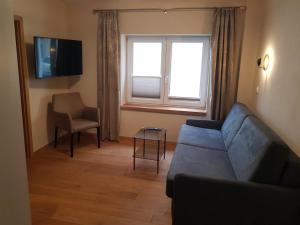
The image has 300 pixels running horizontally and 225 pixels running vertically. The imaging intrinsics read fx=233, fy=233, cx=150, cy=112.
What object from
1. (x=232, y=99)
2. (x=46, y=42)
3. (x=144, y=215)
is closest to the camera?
(x=144, y=215)

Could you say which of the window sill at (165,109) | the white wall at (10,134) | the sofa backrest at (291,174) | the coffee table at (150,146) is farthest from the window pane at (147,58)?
the white wall at (10,134)

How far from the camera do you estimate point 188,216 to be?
1869 millimetres

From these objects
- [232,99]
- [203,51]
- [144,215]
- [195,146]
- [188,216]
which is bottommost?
[144,215]

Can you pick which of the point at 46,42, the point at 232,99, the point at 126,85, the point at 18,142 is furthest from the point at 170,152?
the point at 18,142

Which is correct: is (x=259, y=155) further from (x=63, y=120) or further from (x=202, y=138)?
(x=63, y=120)

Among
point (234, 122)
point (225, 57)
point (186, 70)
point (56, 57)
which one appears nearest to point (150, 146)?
point (234, 122)

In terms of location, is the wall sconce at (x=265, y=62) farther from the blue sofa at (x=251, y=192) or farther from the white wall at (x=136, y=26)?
the blue sofa at (x=251, y=192)

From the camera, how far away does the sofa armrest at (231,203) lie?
1.71m

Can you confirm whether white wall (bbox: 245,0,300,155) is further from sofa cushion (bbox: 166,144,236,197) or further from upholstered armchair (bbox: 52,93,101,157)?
upholstered armchair (bbox: 52,93,101,157)

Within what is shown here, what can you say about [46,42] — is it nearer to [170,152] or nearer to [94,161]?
[94,161]

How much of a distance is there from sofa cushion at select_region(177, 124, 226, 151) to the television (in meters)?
2.16

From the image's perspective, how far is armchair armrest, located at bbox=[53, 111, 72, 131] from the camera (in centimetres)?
350


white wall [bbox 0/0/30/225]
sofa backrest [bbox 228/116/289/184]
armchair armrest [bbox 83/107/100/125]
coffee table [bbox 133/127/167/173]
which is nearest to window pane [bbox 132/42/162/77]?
armchair armrest [bbox 83/107/100/125]

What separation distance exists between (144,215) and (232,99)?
2.34 meters
